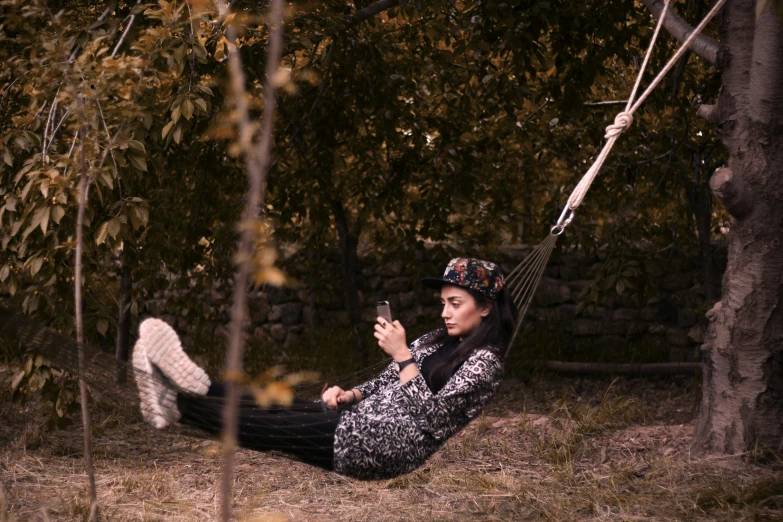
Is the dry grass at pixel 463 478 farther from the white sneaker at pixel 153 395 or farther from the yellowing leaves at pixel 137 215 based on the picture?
the yellowing leaves at pixel 137 215

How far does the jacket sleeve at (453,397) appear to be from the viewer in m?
2.24

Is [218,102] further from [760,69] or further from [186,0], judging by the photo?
[760,69]

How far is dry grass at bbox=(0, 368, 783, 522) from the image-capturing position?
2604mm

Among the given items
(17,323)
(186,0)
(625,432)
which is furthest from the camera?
(625,432)

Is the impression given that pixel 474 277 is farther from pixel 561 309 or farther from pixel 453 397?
pixel 561 309

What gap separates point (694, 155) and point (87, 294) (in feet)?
9.81

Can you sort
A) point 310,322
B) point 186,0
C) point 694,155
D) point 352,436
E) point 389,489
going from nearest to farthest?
point 352,436 < point 186,0 < point 389,489 < point 694,155 < point 310,322

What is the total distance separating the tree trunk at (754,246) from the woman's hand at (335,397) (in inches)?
50.2

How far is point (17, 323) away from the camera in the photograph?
2.00m

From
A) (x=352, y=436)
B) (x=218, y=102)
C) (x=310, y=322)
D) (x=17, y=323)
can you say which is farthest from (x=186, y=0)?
(x=310, y=322)

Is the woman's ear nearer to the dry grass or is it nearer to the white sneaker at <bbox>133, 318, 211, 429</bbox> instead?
the dry grass

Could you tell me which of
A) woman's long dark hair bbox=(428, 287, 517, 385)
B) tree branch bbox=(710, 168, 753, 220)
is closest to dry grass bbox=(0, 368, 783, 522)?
woman's long dark hair bbox=(428, 287, 517, 385)

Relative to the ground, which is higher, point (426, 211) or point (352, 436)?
point (426, 211)

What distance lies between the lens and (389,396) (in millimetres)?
2445
